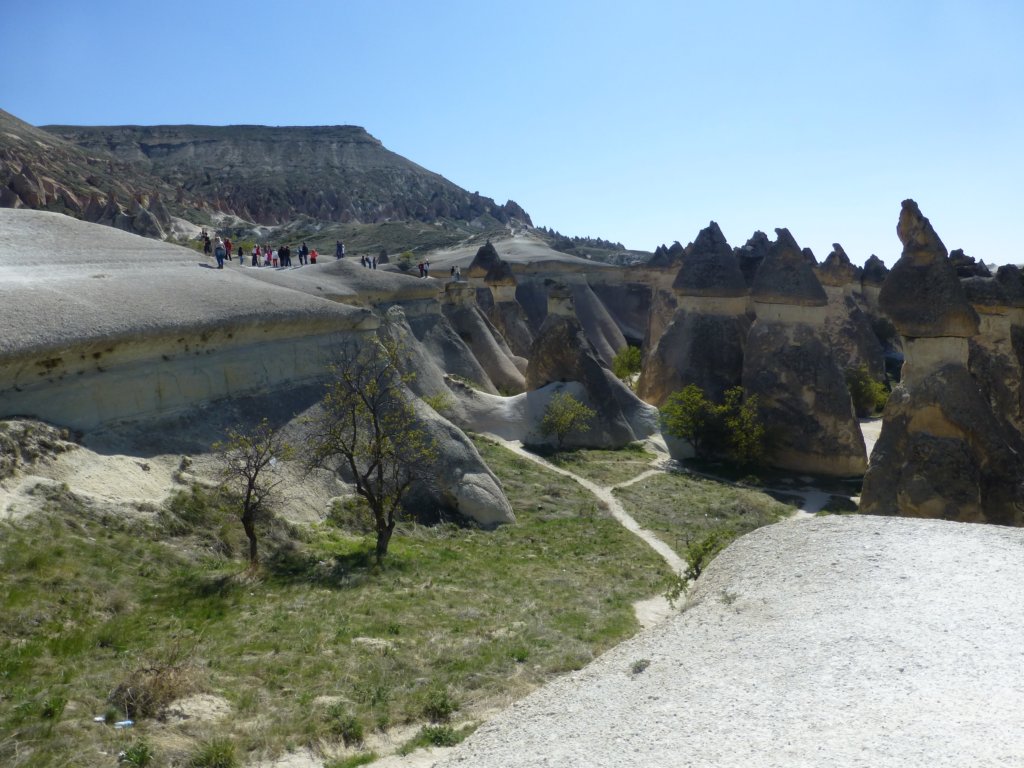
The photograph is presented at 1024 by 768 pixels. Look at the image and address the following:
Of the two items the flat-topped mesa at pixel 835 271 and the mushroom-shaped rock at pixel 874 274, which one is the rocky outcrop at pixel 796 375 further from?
the mushroom-shaped rock at pixel 874 274

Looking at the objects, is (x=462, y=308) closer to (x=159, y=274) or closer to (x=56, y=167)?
(x=159, y=274)

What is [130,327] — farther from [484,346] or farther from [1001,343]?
[484,346]

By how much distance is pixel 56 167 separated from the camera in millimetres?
47344

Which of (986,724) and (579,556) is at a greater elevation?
(986,724)

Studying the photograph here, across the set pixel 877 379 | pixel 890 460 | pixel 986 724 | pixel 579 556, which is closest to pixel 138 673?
pixel 986 724

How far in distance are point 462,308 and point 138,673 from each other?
21430 mm

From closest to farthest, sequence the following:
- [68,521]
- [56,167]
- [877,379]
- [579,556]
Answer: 1. [68,521]
2. [579,556]
3. [877,379]
4. [56,167]

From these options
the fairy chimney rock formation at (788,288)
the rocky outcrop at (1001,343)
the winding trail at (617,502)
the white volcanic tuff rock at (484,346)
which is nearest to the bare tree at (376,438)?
the winding trail at (617,502)

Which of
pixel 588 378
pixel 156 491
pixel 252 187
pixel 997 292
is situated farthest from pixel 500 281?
pixel 252 187

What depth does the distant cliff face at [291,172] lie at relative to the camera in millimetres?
71562

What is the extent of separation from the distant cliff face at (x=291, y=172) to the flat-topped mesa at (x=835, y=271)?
44.1m

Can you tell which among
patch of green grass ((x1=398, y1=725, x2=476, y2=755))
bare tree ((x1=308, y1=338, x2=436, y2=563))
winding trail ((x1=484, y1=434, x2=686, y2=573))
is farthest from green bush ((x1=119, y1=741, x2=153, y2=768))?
winding trail ((x1=484, y1=434, x2=686, y2=573))

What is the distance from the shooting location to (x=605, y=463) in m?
19.9

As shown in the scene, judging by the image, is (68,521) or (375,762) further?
(68,521)
